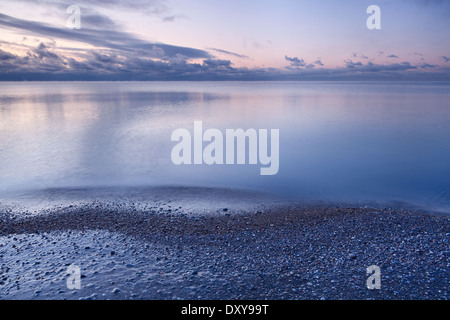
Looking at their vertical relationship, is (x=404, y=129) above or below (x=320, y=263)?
above

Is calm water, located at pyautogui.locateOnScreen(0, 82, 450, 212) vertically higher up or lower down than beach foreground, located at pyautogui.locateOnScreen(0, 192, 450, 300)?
higher up

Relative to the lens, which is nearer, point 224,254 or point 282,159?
point 224,254

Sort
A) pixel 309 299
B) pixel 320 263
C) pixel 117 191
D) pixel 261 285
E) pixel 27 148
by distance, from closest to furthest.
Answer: pixel 309 299
pixel 261 285
pixel 320 263
pixel 117 191
pixel 27 148

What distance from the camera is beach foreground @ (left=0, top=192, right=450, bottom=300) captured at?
22.2 ft

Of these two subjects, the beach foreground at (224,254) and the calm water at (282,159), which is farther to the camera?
the calm water at (282,159)

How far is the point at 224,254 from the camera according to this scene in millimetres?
8273

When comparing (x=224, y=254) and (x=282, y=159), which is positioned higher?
(x=282, y=159)

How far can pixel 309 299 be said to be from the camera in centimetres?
645

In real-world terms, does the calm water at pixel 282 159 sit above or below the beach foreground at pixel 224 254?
above

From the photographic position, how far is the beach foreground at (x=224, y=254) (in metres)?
6.77

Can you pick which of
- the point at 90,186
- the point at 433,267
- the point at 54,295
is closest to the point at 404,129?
the point at 433,267

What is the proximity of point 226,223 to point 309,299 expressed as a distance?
4.49 m

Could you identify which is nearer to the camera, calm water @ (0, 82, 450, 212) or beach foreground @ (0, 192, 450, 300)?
beach foreground @ (0, 192, 450, 300)

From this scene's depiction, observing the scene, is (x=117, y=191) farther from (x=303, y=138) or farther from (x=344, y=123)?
(x=344, y=123)
